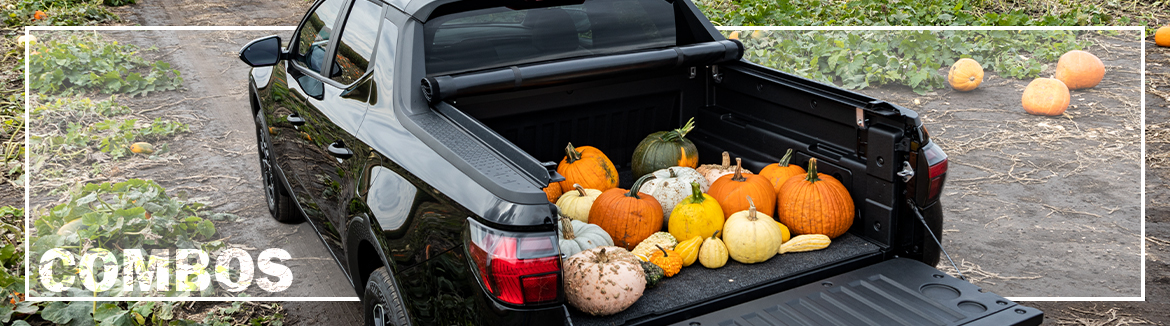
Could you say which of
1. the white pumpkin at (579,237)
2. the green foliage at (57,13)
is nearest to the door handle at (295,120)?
the white pumpkin at (579,237)

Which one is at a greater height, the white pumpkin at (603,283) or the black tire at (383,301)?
the white pumpkin at (603,283)

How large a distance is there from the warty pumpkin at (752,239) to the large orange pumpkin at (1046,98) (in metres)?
5.42

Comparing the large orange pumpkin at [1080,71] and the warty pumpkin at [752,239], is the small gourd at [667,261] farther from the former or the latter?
the large orange pumpkin at [1080,71]

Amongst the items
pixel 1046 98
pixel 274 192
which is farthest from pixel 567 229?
pixel 1046 98

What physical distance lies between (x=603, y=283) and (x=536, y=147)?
1.44 meters

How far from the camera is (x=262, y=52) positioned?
14.7ft

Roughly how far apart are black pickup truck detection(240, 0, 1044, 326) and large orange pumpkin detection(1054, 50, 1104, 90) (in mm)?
5639

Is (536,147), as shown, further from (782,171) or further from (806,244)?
(806,244)

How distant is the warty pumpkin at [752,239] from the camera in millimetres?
3365

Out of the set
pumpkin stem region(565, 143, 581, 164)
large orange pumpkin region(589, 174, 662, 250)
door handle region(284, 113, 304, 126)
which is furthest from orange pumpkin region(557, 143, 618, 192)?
door handle region(284, 113, 304, 126)

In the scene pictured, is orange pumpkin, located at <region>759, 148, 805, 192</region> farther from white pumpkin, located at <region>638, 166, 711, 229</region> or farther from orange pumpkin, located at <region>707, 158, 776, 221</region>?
white pumpkin, located at <region>638, 166, 711, 229</region>

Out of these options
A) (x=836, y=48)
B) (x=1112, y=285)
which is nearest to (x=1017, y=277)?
(x=1112, y=285)

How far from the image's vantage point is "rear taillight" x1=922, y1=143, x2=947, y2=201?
323 cm

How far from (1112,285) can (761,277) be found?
259 centimetres
